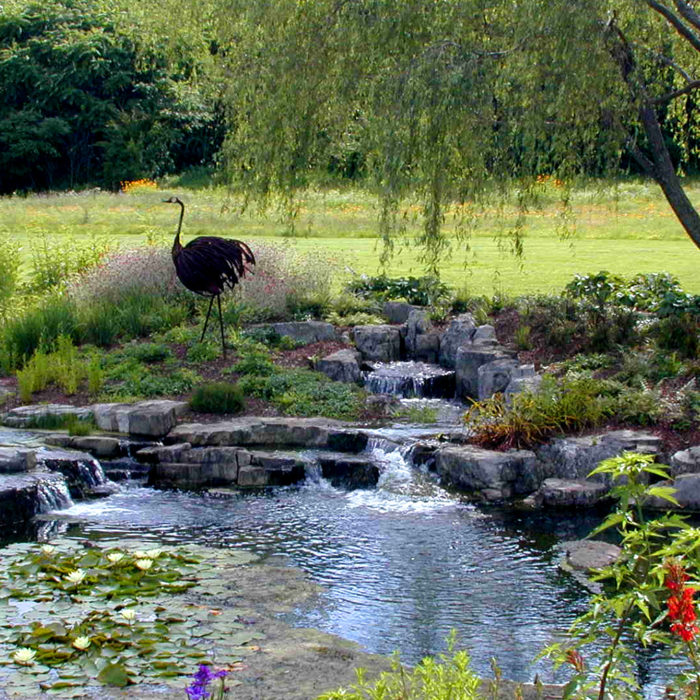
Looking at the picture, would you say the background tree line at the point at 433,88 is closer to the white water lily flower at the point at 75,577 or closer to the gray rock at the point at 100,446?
the gray rock at the point at 100,446

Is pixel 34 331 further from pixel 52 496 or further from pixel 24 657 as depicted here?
pixel 24 657

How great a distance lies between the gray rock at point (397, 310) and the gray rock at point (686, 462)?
5.78 meters

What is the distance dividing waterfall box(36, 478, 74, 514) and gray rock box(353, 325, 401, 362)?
529 centimetres

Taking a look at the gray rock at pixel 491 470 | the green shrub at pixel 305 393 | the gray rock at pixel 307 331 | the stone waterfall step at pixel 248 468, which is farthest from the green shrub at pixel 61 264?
the gray rock at pixel 491 470

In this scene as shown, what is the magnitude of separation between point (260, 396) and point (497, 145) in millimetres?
3783

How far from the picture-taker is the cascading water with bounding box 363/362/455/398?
12359mm

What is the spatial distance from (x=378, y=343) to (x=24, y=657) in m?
8.76

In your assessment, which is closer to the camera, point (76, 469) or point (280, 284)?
point (76, 469)

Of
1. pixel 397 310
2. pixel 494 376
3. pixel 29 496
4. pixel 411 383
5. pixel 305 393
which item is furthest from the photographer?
pixel 397 310

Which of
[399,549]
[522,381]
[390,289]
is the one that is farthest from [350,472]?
[390,289]

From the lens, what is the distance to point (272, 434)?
10469 millimetres

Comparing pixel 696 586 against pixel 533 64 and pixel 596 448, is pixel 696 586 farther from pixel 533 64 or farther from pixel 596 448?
pixel 533 64

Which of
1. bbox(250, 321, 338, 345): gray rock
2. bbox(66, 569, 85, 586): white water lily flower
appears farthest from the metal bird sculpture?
bbox(66, 569, 85, 586): white water lily flower

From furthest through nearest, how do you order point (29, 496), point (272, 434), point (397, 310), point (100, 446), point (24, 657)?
point (397, 310) < point (272, 434) < point (100, 446) < point (29, 496) < point (24, 657)
